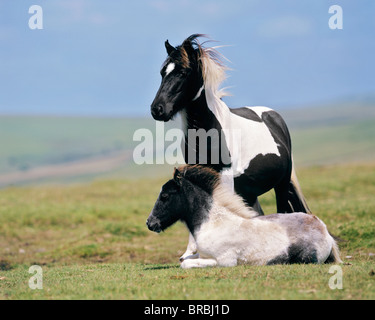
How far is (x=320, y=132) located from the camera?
146 meters

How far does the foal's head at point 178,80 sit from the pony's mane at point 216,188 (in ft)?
3.06

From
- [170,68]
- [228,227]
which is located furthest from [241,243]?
[170,68]

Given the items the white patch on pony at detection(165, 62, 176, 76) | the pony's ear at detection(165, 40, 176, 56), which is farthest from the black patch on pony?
the pony's ear at detection(165, 40, 176, 56)

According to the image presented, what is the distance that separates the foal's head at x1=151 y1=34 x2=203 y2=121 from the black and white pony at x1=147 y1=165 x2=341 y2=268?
1.01m

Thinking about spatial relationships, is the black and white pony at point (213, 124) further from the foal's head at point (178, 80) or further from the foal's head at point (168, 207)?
the foal's head at point (168, 207)

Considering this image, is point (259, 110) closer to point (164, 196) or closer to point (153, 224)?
point (164, 196)

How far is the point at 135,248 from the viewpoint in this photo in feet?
50.9

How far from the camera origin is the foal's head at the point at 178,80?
29.0 feet

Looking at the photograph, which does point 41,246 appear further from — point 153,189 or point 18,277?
point 153,189

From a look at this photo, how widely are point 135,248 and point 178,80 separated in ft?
24.8

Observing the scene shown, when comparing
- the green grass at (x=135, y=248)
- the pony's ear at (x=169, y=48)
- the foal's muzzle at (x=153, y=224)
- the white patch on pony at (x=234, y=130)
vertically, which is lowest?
the green grass at (x=135, y=248)

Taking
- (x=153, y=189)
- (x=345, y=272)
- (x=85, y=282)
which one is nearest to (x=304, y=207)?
(x=345, y=272)

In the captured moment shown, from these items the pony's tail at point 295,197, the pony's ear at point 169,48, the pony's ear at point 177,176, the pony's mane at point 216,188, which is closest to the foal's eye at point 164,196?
the pony's ear at point 177,176

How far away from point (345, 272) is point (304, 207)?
127 inches
